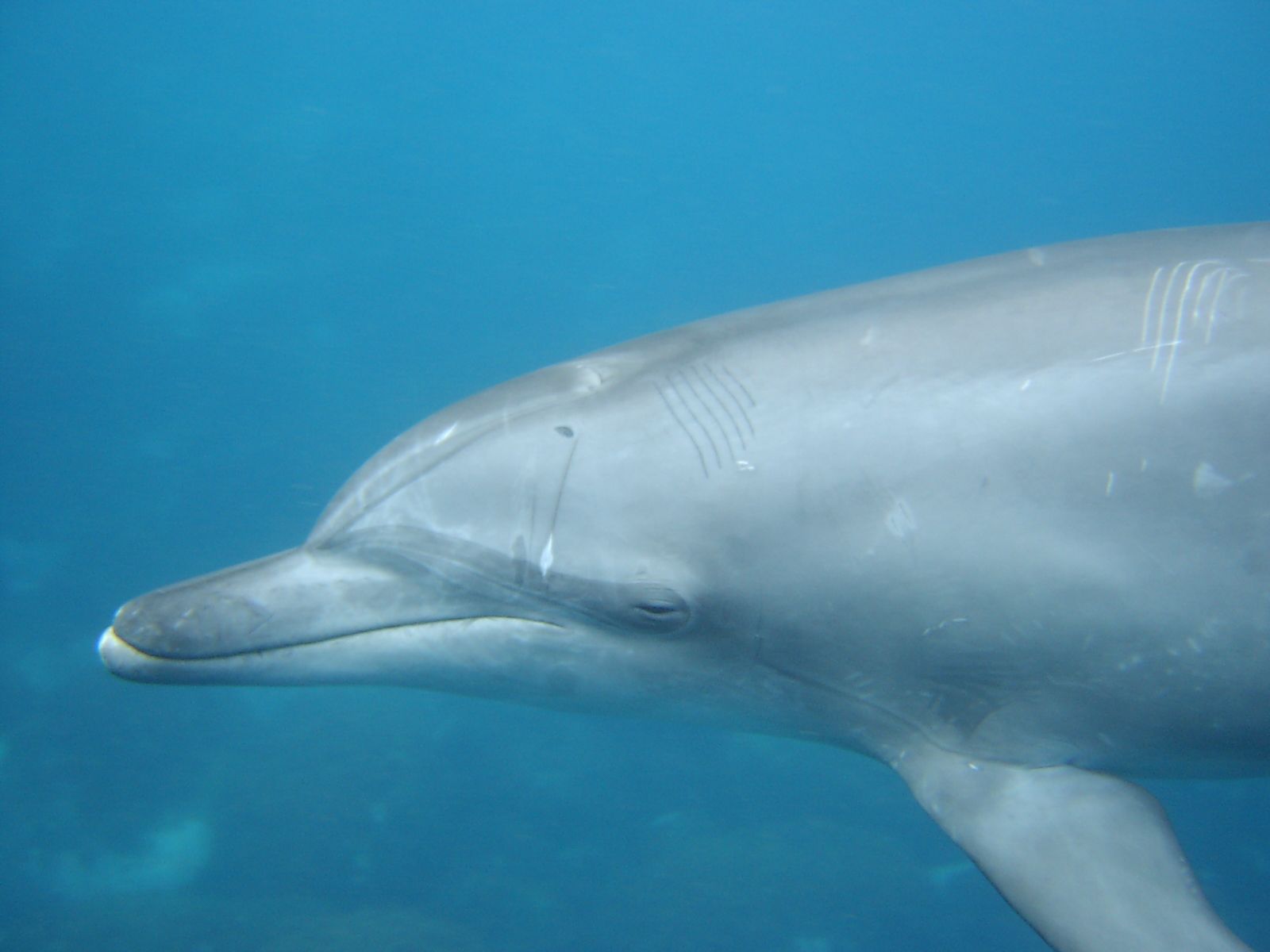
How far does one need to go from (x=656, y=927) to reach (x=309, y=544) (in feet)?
20.4

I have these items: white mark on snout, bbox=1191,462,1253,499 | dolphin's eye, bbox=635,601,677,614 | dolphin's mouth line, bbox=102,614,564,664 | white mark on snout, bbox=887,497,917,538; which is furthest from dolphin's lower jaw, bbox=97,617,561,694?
white mark on snout, bbox=1191,462,1253,499

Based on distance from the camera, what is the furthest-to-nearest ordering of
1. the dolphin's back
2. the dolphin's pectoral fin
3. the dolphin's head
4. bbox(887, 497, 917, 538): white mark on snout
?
1. the dolphin's head
2. bbox(887, 497, 917, 538): white mark on snout
3. the dolphin's back
4. the dolphin's pectoral fin

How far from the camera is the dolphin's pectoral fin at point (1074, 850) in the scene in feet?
10.1

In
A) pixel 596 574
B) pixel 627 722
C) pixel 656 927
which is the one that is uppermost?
pixel 596 574

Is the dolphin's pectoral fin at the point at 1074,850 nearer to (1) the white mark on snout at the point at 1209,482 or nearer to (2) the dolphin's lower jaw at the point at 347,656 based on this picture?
(1) the white mark on snout at the point at 1209,482

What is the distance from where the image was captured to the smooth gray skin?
323 centimetres

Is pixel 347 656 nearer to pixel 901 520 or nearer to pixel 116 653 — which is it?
pixel 116 653

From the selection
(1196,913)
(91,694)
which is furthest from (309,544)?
(91,694)

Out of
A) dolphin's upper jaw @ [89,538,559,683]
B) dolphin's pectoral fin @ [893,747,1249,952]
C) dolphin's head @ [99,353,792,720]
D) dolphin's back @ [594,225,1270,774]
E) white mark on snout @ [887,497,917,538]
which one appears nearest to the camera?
dolphin's pectoral fin @ [893,747,1249,952]

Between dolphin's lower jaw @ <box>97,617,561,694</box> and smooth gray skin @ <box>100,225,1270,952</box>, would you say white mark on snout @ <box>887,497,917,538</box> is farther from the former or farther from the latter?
dolphin's lower jaw @ <box>97,617,561,694</box>

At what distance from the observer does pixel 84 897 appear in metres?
9.28

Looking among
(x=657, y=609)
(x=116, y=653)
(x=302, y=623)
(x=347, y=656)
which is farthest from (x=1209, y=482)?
(x=116, y=653)

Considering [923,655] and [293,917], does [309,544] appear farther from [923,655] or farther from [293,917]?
[293,917]

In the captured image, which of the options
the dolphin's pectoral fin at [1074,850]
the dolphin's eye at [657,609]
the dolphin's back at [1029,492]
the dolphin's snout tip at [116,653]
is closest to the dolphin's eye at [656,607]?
the dolphin's eye at [657,609]
